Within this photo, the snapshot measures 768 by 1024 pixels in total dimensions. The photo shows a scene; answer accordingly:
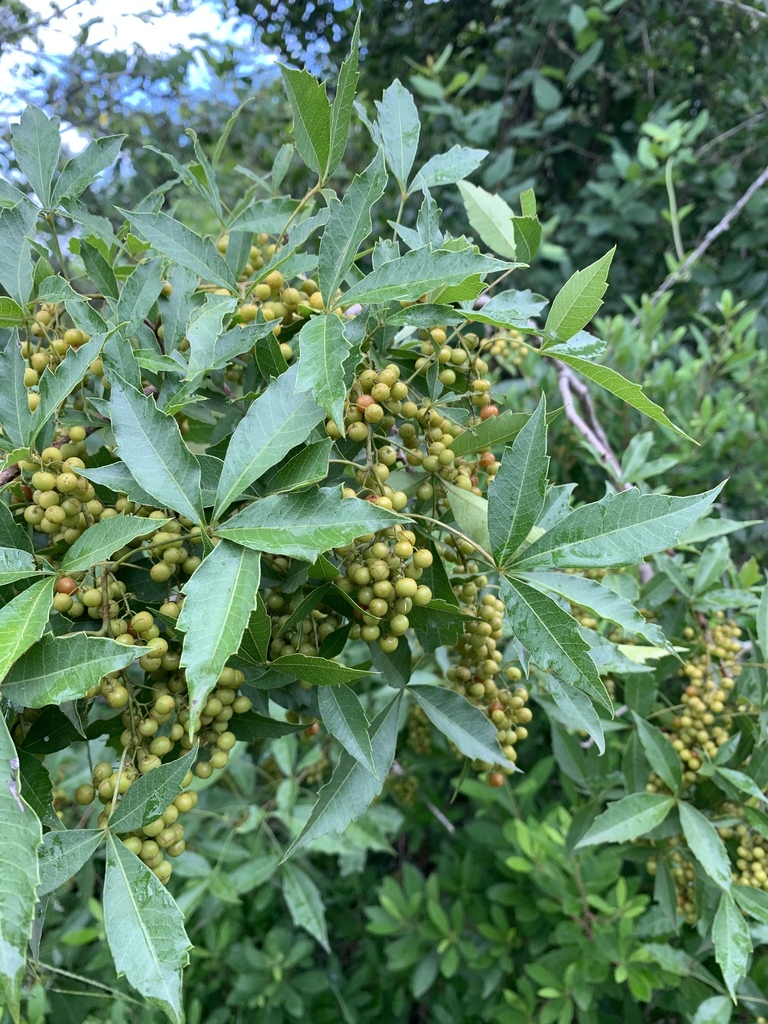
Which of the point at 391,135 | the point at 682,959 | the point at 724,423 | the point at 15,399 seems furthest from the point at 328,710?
the point at 724,423

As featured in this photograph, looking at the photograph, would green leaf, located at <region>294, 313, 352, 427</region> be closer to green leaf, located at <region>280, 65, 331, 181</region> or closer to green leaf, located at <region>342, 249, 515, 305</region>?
green leaf, located at <region>342, 249, 515, 305</region>

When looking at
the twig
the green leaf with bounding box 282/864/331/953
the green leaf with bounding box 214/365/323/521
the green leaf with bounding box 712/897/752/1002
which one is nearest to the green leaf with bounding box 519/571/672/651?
the green leaf with bounding box 214/365/323/521

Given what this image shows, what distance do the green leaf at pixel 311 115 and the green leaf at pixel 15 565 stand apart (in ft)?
1.76

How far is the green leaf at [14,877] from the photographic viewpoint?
0.51 meters

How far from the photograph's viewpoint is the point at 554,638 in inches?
29.3

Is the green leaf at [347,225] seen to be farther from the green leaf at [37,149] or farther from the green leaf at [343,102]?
the green leaf at [37,149]

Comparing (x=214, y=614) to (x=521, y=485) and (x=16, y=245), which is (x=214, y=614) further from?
(x=16, y=245)

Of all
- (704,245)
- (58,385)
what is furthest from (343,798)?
(704,245)

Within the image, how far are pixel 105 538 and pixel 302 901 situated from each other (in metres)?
1.61

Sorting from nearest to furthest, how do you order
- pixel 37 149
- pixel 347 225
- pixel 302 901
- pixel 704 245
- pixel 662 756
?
pixel 347 225 → pixel 37 149 → pixel 662 756 → pixel 302 901 → pixel 704 245

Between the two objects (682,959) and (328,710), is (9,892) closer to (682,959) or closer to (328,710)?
(328,710)

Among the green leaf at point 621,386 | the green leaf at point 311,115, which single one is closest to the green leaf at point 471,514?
the green leaf at point 621,386

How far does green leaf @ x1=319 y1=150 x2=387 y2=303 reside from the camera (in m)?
0.73

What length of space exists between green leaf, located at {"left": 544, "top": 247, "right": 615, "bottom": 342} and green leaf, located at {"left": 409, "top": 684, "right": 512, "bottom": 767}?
0.49 m
